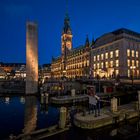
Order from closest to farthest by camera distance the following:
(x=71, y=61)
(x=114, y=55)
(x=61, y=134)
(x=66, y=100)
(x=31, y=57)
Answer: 1. (x=61, y=134)
2. (x=66, y=100)
3. (x=31, y=57)
4. (x=114, y=55)
5. (x=71, y=61)

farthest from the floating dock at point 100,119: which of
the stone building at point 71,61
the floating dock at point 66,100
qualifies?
the stone building at point 71,61

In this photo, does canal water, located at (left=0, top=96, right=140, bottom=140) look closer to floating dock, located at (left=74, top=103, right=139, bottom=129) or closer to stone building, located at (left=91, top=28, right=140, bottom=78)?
floating dock, located at (left=74, top=103, right=139, bottom=129)

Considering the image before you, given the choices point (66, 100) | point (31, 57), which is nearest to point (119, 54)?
point (31, 57)

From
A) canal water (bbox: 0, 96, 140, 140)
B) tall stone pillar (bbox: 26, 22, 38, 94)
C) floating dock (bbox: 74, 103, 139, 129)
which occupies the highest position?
tall stone pillar (bbox: 26, 22, 38, 94)

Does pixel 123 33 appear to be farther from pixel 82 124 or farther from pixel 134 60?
pixel 82 124

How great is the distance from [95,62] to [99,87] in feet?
148

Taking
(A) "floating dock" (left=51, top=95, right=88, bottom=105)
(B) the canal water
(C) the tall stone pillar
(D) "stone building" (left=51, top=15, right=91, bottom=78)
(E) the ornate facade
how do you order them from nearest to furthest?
(B) the canal water → (A) "floating dock" (left=51, top=95, right=88, bottom=105) → (C) the tall stone pillar → (E) the ornate facade → (D) "stone building" (left=51, top=15, right=91, bottom=78)

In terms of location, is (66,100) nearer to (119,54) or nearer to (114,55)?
(119,54)

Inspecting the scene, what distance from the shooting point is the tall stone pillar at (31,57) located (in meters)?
59.2

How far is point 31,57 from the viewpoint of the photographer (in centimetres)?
5941

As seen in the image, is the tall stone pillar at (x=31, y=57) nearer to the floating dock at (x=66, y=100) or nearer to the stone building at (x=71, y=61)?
the floating dock at (x=66, y=100)

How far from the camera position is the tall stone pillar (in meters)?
59.2


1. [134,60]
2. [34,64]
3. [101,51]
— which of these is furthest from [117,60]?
[34,64]

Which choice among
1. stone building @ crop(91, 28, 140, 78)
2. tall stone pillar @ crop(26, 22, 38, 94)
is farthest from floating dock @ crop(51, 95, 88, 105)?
stone building @ crop(91, 28, 140, 78)
